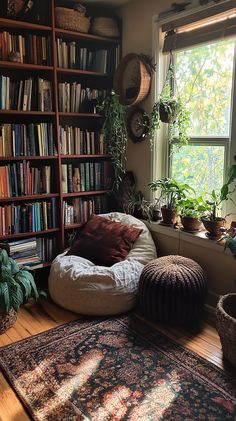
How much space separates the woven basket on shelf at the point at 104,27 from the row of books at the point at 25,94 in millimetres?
652

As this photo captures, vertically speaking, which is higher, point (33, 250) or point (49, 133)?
point (49, 133)

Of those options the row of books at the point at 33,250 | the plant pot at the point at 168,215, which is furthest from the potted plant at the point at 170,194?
the row of books at the point at 33,250

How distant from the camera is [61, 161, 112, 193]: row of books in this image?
3047mm

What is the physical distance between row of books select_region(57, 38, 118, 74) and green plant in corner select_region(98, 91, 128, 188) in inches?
11.3

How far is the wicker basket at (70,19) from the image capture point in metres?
Result: 2.77

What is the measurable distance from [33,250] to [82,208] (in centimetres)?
60

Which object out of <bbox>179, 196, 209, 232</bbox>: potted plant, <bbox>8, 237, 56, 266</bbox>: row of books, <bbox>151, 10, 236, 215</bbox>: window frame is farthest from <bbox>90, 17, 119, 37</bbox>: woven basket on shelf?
<bbox>8, 237, 56, 266</bbox>: row of books

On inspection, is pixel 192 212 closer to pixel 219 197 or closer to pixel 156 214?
pixel 219 197

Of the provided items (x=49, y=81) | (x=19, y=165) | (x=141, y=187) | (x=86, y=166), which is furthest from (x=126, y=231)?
(x=49, y=81)

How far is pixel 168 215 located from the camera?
282cm

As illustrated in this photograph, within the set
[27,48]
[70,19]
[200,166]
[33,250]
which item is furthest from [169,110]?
[33,250]

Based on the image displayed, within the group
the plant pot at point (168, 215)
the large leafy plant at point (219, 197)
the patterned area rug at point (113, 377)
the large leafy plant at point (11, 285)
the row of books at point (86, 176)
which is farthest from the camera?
the row of books at point (86, 176)

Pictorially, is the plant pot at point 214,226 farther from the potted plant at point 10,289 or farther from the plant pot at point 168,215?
the potted plant at point 10,289

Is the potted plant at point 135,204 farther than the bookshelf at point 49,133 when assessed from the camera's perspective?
Yes
